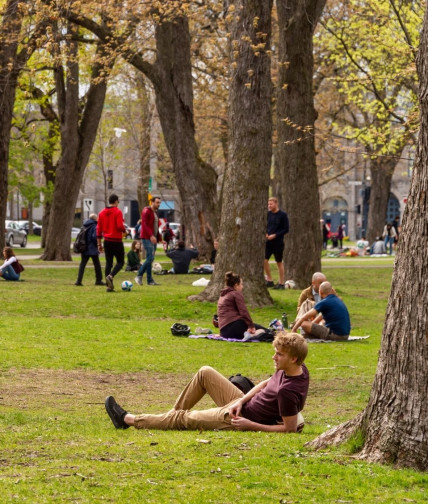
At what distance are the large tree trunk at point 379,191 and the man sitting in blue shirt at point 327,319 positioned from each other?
31.6m

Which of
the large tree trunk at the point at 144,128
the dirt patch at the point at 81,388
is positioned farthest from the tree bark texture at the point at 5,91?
the large tree trunk at the point at 144,128

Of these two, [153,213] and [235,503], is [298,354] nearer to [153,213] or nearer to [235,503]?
[235,503]

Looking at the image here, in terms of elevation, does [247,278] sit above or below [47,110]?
below

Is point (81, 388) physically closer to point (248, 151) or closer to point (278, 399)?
point (278, 399)

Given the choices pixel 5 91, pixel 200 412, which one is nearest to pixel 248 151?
pixel 200 412

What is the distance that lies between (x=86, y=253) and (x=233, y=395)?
14541 millimetres

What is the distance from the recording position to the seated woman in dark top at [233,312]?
15.2 m

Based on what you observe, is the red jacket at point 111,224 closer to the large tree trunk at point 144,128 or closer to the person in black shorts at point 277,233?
the person in black shorts at point 277,233

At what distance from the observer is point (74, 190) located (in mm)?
35312

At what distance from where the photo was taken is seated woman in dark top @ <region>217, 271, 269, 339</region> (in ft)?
49.8

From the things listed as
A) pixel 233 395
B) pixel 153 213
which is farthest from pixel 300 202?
pixel 233 395

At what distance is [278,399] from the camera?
26.5ft

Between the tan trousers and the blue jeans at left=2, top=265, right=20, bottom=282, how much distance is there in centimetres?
1682

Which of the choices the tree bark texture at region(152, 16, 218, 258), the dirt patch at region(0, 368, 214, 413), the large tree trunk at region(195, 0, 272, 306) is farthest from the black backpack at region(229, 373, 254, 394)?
the tree bark texture at region(152, 16, 218, 258)
